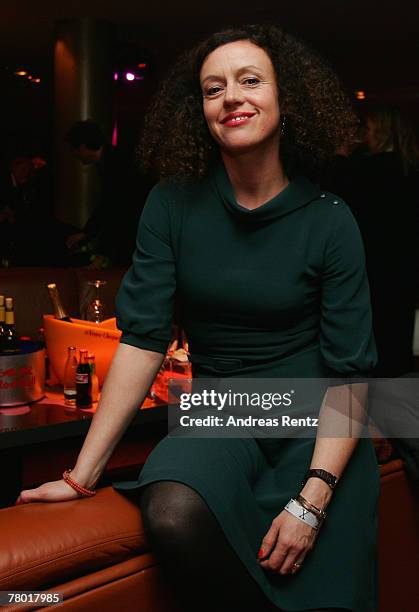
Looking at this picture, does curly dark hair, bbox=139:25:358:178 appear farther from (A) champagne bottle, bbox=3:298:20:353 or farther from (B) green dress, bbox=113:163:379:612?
(A) champagne bottle, bbox=3:298:20:353

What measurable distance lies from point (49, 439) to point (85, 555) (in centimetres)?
73

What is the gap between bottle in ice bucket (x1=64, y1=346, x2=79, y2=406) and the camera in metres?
2.09

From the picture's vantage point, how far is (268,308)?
4.81ft

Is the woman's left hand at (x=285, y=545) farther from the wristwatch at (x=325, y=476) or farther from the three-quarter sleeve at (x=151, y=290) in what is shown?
the three-quarter sleeve at (x=151, y=290)

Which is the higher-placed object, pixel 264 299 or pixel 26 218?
pixel 264 299

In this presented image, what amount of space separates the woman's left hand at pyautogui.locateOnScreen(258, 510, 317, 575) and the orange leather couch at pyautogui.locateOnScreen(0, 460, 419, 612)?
0.60 ft

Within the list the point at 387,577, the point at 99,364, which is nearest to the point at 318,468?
the point at 387,577

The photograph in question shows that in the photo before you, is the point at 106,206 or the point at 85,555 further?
the point at 106,206

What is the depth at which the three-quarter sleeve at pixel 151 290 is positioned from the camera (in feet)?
4.92

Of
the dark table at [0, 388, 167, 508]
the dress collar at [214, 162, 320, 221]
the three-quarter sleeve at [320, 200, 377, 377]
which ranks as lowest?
the dark table at [0, 388, 167, 508]

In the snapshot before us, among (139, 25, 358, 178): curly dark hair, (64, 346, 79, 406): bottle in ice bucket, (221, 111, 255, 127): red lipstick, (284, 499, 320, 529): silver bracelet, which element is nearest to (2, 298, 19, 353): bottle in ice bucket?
(64, 346, 79, 406): bottle in ice bucket

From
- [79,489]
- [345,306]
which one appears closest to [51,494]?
[79,489]

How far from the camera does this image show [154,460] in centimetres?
134

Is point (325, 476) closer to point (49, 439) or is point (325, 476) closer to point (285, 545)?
point (285, 545)
